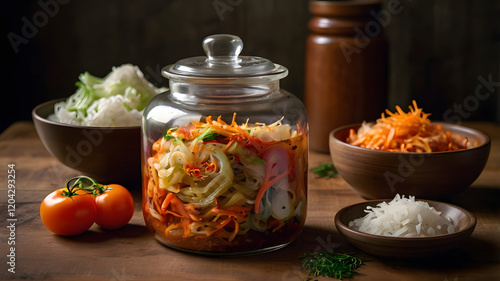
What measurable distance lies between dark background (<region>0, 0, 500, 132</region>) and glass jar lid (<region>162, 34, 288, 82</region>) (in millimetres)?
1380

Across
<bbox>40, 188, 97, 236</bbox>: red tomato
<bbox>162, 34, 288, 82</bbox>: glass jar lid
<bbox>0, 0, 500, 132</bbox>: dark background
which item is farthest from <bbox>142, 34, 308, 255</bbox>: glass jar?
<bbox>0, 0, 500, 132</bbox>: dark background

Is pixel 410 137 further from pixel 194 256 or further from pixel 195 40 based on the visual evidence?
pixel 195 40

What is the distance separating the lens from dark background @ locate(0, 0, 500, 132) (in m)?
2.85

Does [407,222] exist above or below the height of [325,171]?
above

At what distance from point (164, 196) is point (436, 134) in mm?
863

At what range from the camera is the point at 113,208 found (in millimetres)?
1606

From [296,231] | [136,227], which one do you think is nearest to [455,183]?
[296,231]

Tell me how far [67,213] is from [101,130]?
36 centimetres

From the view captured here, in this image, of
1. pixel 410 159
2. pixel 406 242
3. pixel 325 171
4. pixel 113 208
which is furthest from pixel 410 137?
pixel 113 208

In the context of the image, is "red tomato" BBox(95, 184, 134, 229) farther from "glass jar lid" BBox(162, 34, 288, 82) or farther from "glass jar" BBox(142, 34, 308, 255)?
"glass jar lid" BBox(162, 34, 288, 82)

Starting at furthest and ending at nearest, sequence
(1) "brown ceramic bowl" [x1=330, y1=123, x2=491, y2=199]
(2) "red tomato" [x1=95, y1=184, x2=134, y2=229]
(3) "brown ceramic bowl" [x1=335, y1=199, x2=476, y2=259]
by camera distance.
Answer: (1) "brown ceramic bowl" [x1=330, y1=123, x2=491, y2=199] < (2) "red tomato" [x1=95, y1=184, x2=134, y2=229] < (3) "brown ceramic bowl" [x1=335, y1=199, x2=476, y2=259]

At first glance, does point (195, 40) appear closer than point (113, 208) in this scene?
No

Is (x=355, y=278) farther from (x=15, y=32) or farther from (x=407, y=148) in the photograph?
(x=15, y=32)

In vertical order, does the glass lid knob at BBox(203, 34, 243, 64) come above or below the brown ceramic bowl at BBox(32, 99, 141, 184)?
above
